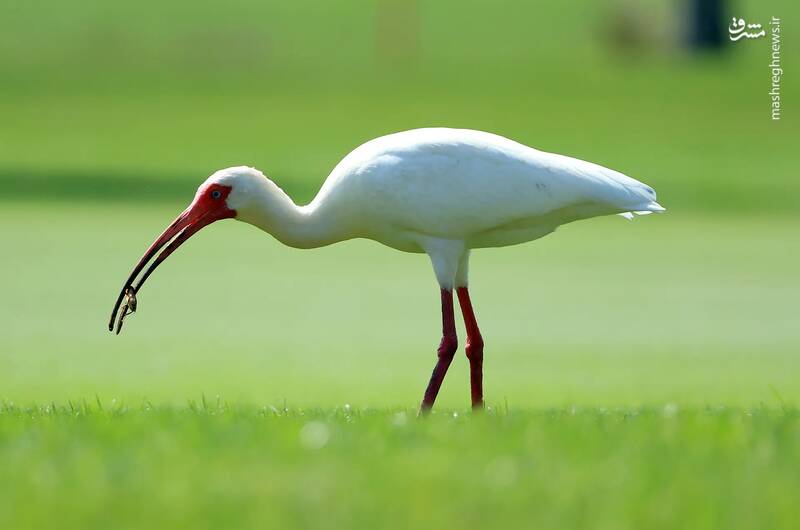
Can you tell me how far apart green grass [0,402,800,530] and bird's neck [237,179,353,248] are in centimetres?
181

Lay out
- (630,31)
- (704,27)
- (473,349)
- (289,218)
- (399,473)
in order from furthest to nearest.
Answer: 1. (630,31)
2. (704,27)
3. (473,349)
4. (289,218)
5. (399,473)

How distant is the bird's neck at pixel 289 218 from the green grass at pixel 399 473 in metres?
1.81

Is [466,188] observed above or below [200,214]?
above

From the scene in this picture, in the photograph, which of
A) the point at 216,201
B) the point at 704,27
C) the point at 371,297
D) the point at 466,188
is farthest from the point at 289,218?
the point at 704,27

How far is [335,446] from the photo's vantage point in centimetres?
554

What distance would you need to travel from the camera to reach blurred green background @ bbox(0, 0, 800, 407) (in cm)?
1224

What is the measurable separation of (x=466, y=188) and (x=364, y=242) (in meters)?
12.8

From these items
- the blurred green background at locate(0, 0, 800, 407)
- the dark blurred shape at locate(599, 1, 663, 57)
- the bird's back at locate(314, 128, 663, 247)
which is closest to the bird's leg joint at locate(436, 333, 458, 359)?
the bird's back at locate(314, 128, 663, 247)

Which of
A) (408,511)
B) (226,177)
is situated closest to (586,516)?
(408,511)

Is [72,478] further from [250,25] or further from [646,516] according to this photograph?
[250,25]

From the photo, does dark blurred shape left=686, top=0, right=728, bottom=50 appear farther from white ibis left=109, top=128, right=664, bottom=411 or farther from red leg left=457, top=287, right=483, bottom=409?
white ibis left=109, top=128, right=664, bottom=411

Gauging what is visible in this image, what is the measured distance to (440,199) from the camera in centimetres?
770

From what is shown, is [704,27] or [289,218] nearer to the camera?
[289,218]

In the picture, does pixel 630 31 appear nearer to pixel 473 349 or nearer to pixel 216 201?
pixel 473 349
